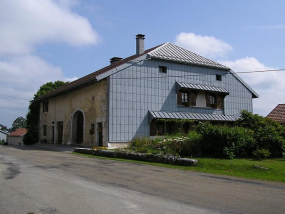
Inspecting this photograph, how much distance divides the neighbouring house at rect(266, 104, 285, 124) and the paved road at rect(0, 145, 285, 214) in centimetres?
1944

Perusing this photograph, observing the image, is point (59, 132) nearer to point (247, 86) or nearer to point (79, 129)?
point (79, 129)

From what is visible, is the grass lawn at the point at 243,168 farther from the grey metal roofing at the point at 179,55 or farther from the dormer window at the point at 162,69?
the grey metal roofing at the point at 179,55

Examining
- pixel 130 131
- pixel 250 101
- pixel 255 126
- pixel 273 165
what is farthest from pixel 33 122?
pixel 273 165

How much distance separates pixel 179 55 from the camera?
26781mm

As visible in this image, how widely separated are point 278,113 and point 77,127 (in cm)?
1870

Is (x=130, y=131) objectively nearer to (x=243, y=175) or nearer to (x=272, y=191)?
(x=243, y=175)

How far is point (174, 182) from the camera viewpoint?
29.4ft

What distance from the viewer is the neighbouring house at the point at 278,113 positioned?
1065 inches

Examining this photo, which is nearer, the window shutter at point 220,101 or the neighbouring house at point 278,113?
the neighbouring house at point 278,113

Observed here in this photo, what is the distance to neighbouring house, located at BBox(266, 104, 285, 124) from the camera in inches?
1065

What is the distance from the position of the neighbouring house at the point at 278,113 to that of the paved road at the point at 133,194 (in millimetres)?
19437

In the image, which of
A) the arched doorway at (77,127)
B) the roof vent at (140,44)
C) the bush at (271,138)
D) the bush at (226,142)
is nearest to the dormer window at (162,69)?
the roof vent at (140,44)

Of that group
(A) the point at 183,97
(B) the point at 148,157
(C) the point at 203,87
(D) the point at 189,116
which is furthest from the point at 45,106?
(B) the point at 148,157

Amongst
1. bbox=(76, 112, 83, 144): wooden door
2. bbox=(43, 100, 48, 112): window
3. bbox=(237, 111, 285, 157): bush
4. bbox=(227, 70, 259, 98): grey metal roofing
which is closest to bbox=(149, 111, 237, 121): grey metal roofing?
bbox=(227, 70, 259, 98): grey metal roofing
